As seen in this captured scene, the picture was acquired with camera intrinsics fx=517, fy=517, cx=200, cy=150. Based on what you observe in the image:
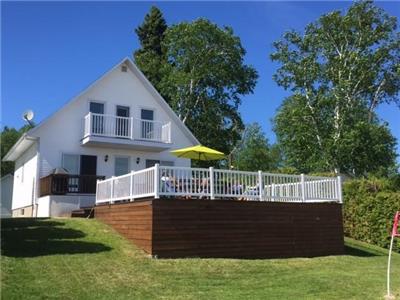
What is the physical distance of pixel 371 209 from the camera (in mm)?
20938

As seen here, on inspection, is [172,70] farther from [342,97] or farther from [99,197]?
[99,197]

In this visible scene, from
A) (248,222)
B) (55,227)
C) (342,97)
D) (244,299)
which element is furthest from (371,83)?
(244,299)

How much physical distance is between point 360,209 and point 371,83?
15441 millimetres

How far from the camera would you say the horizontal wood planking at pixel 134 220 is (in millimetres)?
13469

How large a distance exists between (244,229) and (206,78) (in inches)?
866

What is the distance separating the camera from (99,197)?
19125mm

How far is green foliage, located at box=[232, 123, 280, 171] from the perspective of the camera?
59.7 metres

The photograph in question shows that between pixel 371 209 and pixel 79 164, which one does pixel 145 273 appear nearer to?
pixel 371 209

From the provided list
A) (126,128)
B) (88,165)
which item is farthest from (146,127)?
(88,165)

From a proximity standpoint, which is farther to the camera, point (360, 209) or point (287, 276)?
point (360, 209)

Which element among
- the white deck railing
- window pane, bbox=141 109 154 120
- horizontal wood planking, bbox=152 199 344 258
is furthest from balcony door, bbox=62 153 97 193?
horizontal wood planking, bbox=152 199 344 258

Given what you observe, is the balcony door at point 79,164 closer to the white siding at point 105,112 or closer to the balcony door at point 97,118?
the white siding at point 105,112

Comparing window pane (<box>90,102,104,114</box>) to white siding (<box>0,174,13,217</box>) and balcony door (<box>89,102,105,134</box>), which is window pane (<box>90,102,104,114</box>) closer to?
balcony door (<box>89,102,105,134</box>)

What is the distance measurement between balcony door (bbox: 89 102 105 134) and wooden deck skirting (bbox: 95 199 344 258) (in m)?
7.20
